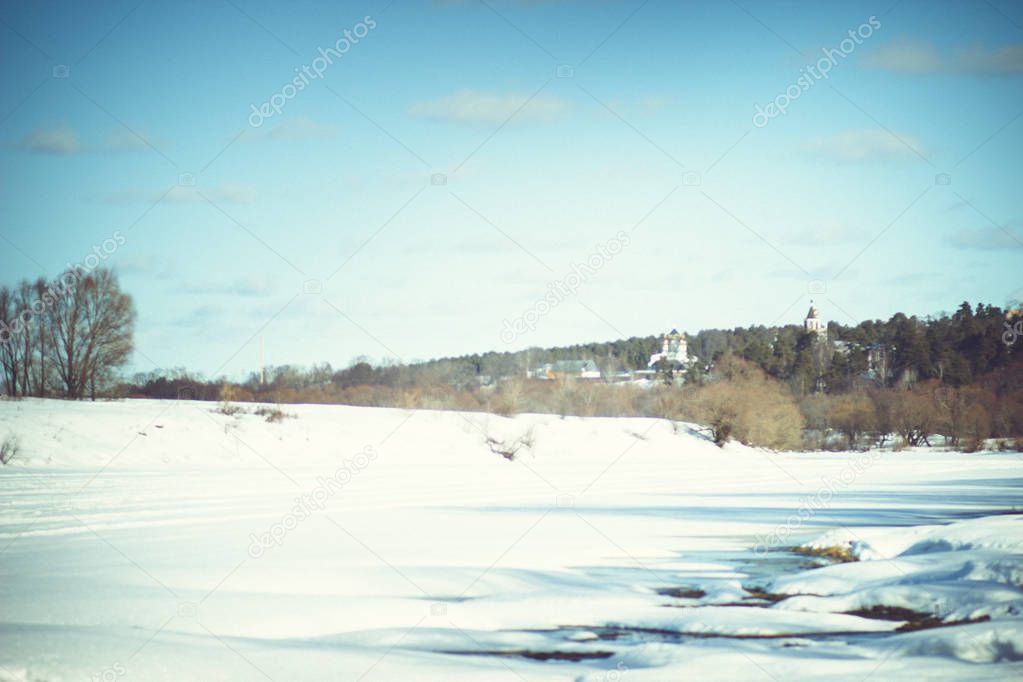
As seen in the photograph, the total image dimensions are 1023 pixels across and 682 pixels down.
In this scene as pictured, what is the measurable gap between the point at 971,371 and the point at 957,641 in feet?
196

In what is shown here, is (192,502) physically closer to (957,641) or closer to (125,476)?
(125,476)

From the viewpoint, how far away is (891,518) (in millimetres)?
17266

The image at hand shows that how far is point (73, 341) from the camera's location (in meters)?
37.8

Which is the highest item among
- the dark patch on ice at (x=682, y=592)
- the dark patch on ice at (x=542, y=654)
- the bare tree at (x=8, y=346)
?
the bare tree at (x=8, y=346)

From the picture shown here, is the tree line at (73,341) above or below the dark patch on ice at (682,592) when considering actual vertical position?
above

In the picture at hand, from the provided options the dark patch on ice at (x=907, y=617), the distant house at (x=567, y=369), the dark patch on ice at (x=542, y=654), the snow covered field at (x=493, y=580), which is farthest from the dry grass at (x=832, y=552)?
the distant house at (x=567, y=369)

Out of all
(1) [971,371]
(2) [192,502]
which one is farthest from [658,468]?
(1) [971,371]

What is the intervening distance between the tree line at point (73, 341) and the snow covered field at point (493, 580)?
11569 millimetres

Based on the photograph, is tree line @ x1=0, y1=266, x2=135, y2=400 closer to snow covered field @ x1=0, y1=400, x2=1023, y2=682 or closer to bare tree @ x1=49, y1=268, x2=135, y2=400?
bare tree @ x1=49, y1=268, x2=135, y2=400

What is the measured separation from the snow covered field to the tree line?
38.0 feet

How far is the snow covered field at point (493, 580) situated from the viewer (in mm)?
7441

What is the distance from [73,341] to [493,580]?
3359cm

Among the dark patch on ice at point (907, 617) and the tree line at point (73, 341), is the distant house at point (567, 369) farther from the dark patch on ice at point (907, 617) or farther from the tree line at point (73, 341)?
the dark patch on ice at point (907, 617)

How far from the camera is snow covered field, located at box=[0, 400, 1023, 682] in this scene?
24.4 feet
